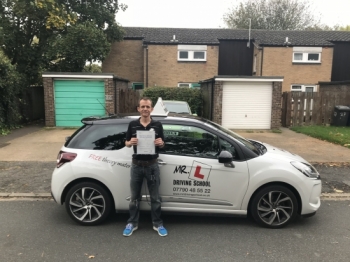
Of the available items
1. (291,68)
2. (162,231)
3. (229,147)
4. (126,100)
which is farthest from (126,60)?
(162,231)

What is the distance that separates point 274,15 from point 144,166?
126 feet

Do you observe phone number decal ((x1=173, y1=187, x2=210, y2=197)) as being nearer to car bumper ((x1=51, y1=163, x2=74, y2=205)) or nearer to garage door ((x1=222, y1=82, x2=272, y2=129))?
car bumper ((x1=51, y1=163, x2=74, y2=205))

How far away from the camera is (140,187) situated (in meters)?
3.97

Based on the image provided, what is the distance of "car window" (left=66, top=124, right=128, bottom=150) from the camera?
14.1ft

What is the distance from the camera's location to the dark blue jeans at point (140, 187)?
3875mm

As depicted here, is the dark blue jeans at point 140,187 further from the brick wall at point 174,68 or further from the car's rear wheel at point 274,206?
the brick wall at point 174,68

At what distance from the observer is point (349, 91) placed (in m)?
15.8

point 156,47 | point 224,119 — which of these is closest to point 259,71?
point 156,47

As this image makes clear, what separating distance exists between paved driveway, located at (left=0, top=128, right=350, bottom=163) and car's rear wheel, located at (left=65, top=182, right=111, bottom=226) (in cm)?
432

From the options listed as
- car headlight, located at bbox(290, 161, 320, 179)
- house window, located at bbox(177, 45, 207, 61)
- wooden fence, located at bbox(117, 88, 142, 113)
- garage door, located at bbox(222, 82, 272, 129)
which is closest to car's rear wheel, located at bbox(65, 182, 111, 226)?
car headlight, located at bbox(290, 161, 320, 179)

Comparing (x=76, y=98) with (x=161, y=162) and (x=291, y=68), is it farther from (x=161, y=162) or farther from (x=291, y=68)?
(x=291, y=68)

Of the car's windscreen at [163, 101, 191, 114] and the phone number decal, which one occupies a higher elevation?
the car's windscreen at [163, 101, 191, 114]

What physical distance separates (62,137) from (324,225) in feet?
32.3

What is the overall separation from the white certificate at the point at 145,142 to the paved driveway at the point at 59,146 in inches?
204
